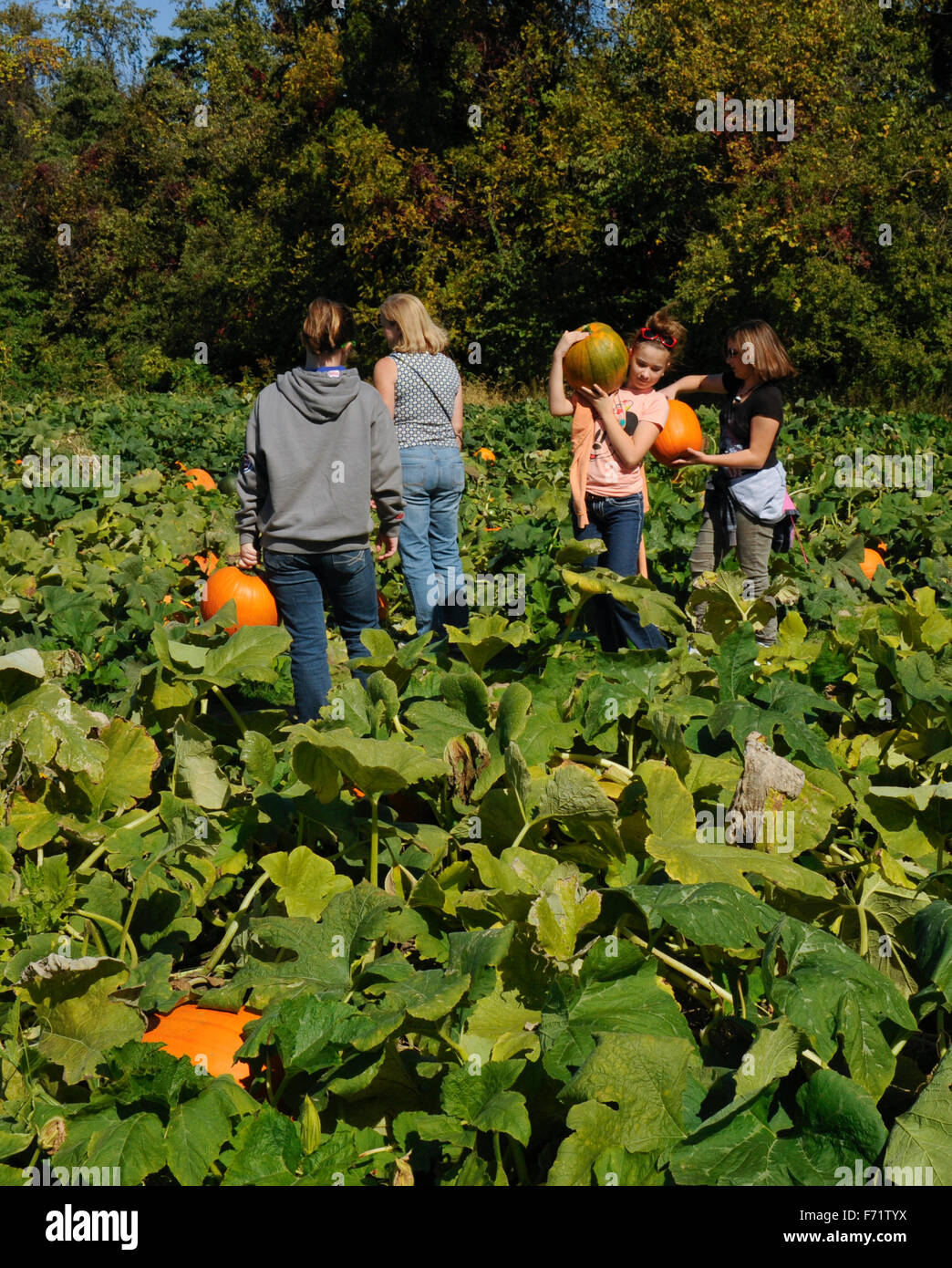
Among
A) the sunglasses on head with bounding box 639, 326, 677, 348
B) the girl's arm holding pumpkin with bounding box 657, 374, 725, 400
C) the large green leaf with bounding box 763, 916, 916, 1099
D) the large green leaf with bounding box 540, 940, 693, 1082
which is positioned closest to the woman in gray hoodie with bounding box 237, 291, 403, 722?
the sunglasses on head with bounding box 639, 326, 677, 348

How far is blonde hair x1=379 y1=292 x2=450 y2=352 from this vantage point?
16.3 ft

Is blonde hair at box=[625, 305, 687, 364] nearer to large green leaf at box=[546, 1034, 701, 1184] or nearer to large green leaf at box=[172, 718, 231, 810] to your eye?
large green leaf at box=[172, 718, 231, 810]

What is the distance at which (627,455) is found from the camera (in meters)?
4.50

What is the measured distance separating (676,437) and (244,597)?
99.1 inches

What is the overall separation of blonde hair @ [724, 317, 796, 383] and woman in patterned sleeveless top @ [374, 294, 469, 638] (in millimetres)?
1248

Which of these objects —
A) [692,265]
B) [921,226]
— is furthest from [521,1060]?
[921,226]

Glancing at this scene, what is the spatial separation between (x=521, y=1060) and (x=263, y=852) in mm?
1244

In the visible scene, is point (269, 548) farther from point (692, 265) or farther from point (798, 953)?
point (692, 265)

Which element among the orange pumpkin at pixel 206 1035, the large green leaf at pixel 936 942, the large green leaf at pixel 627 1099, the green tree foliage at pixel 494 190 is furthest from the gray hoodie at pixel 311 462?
the green tree foliage at pixel 494 190

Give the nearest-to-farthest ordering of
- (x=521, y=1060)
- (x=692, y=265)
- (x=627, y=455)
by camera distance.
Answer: (x=521, y=1060) → (x=627, y=455) → (x=692, y=265)

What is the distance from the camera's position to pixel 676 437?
18.8 ft

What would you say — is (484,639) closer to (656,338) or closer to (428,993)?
(428,993)

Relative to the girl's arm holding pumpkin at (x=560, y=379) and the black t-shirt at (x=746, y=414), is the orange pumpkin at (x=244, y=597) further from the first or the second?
the black t-shirt at (x=746, y=414)

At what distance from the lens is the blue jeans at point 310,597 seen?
394cm
